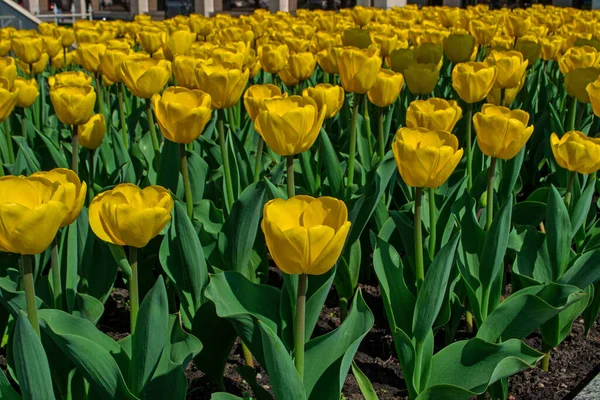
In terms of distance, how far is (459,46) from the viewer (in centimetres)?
404

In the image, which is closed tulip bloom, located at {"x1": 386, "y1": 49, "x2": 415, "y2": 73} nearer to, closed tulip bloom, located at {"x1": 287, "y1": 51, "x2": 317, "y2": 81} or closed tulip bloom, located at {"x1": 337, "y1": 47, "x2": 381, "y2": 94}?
closed tulip bloom, located at {"x1": 287, "y1": 51, "x2": 317, "y2": 81}

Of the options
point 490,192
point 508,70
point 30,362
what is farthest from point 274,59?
point 30,362

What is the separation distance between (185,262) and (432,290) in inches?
26.1

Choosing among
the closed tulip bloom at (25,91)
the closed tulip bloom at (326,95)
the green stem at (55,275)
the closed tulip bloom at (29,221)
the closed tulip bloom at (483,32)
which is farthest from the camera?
the closed tulip bloom at (483,32)

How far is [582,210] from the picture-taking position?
2559 mm

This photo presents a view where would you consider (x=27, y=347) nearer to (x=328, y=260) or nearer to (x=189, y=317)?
(x=328, y=260)

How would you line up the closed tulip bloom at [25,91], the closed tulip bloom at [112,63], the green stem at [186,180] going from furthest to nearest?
the closed tulip bloom at [112,63]
the closed tulip bloom at [25,91]
the green stem at [186,180]

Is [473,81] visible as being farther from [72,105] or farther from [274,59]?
[72,105]

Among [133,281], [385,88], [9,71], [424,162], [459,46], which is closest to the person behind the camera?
[133,281]

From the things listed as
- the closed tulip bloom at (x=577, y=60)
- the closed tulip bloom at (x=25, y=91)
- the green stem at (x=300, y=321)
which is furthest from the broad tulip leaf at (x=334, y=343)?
the closed tulip bloom at (x=577, y=60)

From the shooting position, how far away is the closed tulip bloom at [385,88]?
9.20ft

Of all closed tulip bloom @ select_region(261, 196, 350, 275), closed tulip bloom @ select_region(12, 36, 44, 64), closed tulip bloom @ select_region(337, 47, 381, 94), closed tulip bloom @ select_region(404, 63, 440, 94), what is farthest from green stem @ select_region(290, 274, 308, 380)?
closed tulip bloom @ select_region(12, 36, 44, 64)

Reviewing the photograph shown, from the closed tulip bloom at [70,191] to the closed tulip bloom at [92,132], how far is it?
93 centimetres

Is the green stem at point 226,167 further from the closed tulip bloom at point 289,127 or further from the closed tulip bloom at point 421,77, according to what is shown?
the closed tulip bloom at point 421,77
